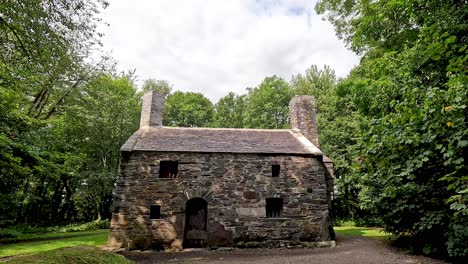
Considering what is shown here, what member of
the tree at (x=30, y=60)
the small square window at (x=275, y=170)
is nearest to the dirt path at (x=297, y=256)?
the small square window at (x=275, y=170)

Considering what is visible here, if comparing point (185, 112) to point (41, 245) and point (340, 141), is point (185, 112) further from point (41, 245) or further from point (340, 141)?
point (41, 245)

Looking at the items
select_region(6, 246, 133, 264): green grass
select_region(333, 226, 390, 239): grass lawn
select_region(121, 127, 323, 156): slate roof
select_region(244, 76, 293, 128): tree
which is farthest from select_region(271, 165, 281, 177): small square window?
select_region(244, 76, 293, 128): tree

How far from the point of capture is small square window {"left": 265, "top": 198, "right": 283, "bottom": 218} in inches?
481

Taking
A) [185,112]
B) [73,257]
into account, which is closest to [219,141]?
[73,257]

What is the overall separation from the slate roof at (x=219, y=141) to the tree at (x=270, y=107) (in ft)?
50.9

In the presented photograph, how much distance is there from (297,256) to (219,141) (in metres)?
6.22

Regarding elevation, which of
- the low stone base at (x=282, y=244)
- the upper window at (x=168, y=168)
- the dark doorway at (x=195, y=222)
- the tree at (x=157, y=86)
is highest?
the tree at (x=157, y=86)

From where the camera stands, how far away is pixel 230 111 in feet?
123

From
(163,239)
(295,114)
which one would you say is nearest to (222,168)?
(163,239)

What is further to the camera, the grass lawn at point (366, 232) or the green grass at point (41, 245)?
the grass lawn at point (366, 232)

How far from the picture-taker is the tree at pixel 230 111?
35188 mm

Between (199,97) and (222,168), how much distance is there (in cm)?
2638

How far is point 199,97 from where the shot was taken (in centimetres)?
3769

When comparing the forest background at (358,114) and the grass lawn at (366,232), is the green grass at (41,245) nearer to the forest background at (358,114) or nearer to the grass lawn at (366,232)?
the forest background at (358,114)
